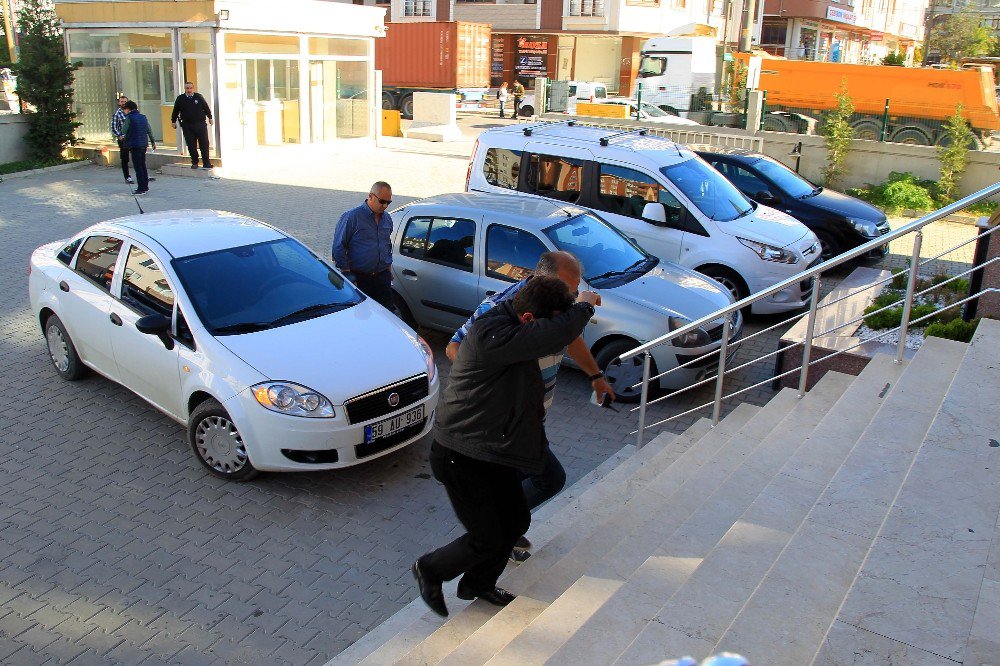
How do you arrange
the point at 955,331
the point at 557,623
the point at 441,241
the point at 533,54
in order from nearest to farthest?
1. the point at 557,623
2. the point at 955,331
3. the point at 441,241
4. the point at 533,54

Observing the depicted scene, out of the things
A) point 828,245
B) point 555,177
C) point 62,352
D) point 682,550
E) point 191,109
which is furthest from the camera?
point 191,109

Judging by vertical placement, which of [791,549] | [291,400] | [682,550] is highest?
[791,549]

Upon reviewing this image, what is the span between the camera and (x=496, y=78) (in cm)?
4847

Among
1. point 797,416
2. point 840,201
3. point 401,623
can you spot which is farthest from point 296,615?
point 840,201

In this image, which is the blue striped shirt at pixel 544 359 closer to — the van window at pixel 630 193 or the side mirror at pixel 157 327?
the side mirror at pixel 157 327

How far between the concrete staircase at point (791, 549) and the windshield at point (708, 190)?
13.6 feet

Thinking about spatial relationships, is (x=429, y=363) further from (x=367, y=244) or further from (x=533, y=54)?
(x=533, y=54)

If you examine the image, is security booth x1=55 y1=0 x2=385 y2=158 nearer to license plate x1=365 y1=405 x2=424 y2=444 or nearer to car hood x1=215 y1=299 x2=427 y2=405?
car hood x1=215 y1=299 x2=427 y2=405

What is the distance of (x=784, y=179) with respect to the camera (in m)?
12.4

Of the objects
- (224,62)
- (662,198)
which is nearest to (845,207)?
(662,198)

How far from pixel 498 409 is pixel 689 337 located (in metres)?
3.96

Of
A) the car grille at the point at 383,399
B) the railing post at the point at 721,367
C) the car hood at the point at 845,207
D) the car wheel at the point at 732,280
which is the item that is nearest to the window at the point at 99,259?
the car grille at the point at 383,399

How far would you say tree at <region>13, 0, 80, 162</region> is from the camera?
17.9 meters

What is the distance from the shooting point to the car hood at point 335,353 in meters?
5.76
